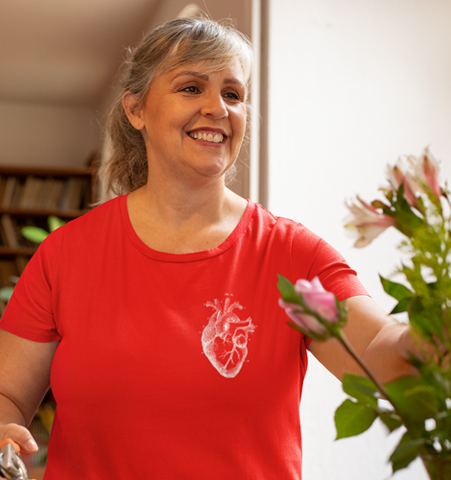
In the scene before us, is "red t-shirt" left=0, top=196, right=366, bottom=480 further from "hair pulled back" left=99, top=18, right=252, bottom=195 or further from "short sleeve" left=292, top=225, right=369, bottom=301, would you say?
"hair pulled back" left=99, top=18, right=252, bottom=195

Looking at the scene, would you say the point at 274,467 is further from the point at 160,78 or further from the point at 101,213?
the point at 160,78

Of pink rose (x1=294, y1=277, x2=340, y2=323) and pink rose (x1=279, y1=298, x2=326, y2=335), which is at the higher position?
pink rose (x1=294, y1=277, x2=340, y2=323)

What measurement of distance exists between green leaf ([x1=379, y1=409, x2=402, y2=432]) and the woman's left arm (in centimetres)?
22

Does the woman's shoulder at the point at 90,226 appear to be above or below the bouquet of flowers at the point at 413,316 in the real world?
below

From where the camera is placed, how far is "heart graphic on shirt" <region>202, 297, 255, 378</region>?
1018 mm

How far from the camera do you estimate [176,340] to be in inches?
40.9

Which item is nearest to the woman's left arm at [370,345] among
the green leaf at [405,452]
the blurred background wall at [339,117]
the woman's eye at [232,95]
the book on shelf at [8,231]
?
the green leaf at [405,452]

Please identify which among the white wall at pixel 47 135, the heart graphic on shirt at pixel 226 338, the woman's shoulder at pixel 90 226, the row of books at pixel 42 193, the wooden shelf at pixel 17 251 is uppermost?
the woman's shoulder at pixel 90 226

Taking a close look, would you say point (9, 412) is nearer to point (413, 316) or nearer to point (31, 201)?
point (413, 316)

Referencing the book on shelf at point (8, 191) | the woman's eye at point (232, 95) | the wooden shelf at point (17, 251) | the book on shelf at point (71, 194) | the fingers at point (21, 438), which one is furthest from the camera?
the book on shelf at point (71, 194)

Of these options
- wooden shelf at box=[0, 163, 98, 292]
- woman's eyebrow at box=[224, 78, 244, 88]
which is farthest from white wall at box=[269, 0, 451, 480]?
wooden shelf at box=[0, 163, 98, 292]

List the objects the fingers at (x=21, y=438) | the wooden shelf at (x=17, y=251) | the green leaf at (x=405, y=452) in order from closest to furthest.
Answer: the green leaf at (x=405, y=452) < the fingers at (x=21, y=438) < the wooden shelf at (x=17, y=251)

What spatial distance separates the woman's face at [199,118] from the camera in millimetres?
1120

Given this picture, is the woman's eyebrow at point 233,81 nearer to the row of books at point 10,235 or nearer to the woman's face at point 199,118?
the woman's face at point 199,118
